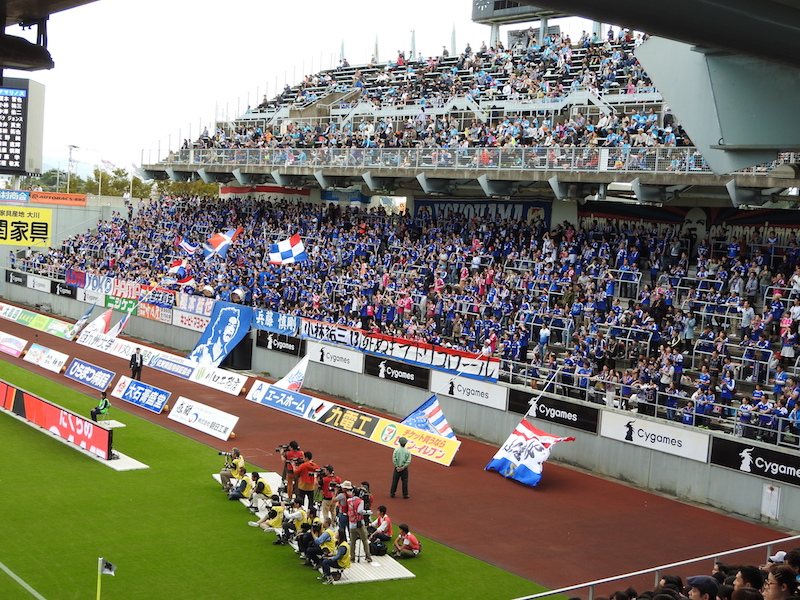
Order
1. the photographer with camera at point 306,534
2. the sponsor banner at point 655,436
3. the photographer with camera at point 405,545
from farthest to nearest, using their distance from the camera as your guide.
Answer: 1. the sponsor banner at point 655,436
2. the photographer with camera at point 405,545
3. the photographer with camera at point 306,534

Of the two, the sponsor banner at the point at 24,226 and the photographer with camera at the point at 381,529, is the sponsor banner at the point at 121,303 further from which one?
the photographer with camera at the point at 381,529

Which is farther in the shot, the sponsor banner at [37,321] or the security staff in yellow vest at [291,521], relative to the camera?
the sponsor banner at [37,321]

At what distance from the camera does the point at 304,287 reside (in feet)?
127

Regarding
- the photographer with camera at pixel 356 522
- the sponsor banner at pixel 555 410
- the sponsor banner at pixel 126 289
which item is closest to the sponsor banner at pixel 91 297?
the sponsor banner at pixel 126 289

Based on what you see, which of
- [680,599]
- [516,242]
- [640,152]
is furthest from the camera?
[516,242]

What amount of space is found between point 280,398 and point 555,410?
997cm

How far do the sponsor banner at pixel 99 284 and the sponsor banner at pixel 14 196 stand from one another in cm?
1492

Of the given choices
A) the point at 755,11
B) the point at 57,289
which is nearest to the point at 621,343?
the point at 755,11

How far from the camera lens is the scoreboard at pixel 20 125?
21.1 meters

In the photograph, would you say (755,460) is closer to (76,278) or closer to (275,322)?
(275,322)

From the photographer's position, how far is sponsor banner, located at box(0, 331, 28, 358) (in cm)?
3797

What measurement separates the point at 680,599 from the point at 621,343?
55.9 ft

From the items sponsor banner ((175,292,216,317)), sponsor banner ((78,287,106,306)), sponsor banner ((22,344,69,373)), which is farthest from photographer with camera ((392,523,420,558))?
sponsor banner ((78,287,106,306))

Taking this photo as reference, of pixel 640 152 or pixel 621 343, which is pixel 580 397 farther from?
pixel 640 152
